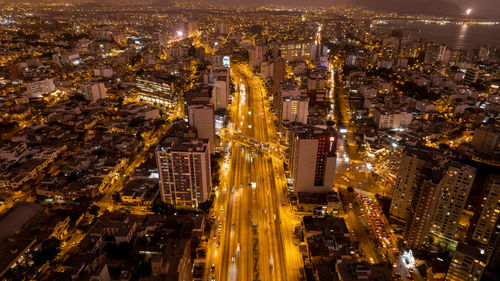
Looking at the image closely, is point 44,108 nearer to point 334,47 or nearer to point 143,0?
point 334,47

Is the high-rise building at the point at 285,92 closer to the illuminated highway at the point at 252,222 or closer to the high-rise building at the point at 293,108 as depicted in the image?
the high-rise building at the point at 293,108

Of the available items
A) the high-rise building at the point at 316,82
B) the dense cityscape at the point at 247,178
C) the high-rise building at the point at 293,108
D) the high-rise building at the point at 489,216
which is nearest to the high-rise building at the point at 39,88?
the dense cityscape at the point at 247,178

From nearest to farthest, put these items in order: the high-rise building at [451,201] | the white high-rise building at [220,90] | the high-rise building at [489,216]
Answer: the high-rise building at [489,216], the high-rise building at [451,201], the white high-rise building at [220,90]

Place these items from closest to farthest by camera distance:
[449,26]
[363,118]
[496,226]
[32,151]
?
[496,226] → [32,151] → [363,118] → [449,26]

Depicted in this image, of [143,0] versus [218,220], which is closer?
[218,220]

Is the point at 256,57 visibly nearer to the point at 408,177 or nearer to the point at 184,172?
the point at 184,172

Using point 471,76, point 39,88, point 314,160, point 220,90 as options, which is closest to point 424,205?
→ point 314,160

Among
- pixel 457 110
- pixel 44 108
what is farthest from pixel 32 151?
pixel 457 110

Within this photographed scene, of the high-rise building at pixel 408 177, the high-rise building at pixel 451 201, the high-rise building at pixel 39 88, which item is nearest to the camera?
the high-rise building at pixel 451 201
